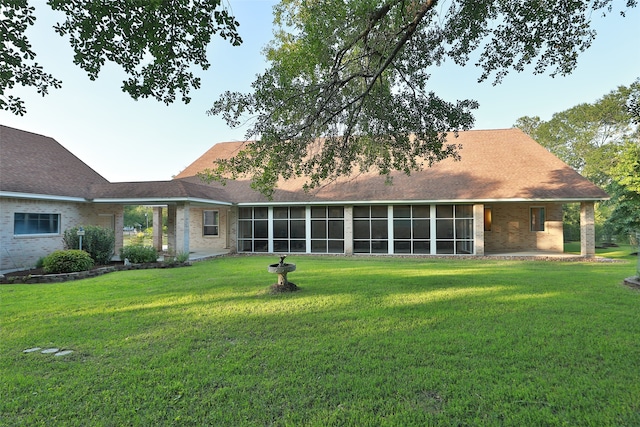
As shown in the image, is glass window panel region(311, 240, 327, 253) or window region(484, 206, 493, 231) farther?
window region(484, 206, 493, 231)

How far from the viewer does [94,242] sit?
48.7ft

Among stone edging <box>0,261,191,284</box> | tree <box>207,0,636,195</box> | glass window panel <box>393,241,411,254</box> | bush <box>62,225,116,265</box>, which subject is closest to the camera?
tree <box>207,0,636,195</box>

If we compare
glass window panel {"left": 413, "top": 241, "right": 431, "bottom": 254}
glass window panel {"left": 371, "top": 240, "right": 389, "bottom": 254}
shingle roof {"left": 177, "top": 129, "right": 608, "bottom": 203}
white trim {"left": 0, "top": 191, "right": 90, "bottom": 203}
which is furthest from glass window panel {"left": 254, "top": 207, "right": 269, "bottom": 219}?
glass window panel {"left": 413, "top": 241, "right": 431, "bottom": 254}

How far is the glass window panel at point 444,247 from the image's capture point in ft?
63.0

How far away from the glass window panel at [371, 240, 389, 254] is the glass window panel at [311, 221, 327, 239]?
2.87 metres

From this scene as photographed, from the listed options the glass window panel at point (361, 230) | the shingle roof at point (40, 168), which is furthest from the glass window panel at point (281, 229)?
the shingle roof at point (40, 168)

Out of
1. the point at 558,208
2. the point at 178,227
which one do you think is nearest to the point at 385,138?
the point at 178,227

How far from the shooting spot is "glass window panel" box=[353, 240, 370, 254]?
20.0 m

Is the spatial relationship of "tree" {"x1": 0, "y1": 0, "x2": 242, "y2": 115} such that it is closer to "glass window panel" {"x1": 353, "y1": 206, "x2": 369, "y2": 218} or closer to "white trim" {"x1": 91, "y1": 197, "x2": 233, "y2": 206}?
"white trim" {"x1": 91, "y1": 197, "x2": 233, "y2": 206}

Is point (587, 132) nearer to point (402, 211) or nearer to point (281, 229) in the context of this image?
point (402, 211)

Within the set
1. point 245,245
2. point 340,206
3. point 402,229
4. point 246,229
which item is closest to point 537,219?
point 402,229

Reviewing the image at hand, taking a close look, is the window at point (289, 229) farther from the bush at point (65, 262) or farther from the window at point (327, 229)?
the bush at point (65, 262)

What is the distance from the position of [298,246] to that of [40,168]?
43.8ft

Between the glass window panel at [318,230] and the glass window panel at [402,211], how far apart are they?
4.12 m
